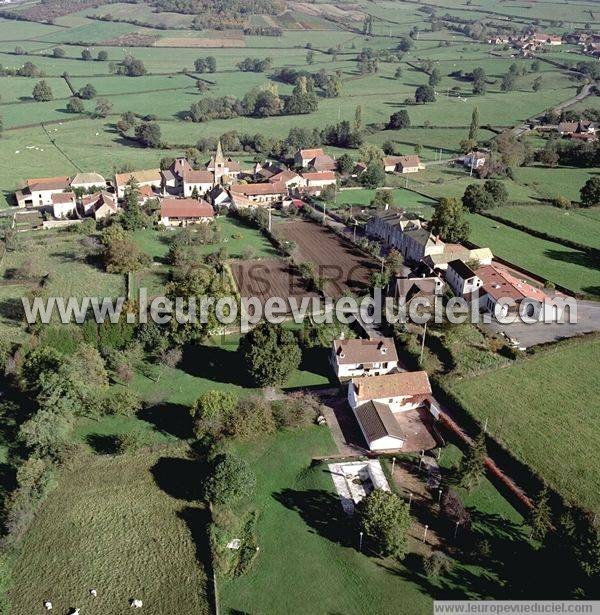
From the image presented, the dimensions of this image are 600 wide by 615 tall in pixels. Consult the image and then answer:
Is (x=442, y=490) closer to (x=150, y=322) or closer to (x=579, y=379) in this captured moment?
(x=579, y=379)

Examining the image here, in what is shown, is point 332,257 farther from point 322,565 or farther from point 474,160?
point 474,160

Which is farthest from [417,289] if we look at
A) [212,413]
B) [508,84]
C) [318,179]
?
[508,84]

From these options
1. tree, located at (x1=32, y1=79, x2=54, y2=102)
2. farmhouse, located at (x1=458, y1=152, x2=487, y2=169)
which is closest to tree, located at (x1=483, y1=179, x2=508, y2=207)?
farmhouse, located at (x1=458, y1=152, x2=487, y2=169)

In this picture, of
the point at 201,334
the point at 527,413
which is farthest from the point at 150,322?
the point at 527,413

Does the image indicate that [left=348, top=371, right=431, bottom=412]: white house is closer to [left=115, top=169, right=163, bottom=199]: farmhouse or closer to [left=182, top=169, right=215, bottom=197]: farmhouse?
[left=182, top=169, right=215, bottom=197]: farmhouse

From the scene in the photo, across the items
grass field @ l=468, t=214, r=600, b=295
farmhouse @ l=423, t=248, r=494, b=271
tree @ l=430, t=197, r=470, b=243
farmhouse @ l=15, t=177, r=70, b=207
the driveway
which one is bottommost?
farmhouse @ l=15, t=177, r=70, b=207

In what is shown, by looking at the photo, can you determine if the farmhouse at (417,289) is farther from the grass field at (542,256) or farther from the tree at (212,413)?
the tree at (212,413)

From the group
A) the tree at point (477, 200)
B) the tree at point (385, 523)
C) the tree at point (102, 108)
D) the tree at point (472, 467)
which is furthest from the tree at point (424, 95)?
the tree at point (385, 523)
